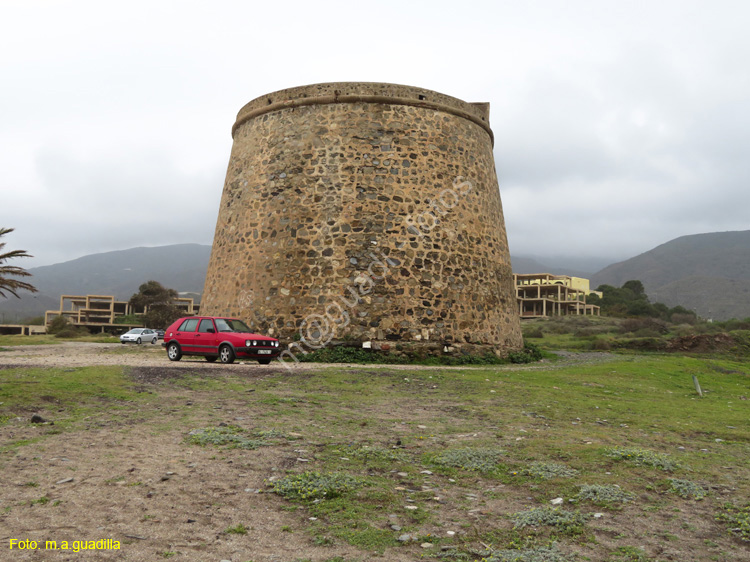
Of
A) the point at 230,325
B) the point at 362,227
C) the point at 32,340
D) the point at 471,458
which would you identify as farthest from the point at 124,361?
the point at 32,340

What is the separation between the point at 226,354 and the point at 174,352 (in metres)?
2.08

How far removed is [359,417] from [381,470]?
2.67 metres

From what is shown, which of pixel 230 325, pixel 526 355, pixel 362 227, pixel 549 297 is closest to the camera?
pixel 230 325

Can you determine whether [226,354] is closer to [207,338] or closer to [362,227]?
[207,338]

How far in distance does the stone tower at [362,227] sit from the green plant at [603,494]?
1187cm

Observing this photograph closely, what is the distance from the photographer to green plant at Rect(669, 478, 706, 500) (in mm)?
4955

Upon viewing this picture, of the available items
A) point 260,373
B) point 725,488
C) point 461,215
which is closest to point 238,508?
point 725,488

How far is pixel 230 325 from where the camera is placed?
1592cm

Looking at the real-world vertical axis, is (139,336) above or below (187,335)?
A: below

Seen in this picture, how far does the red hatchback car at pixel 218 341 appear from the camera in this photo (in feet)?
49.9

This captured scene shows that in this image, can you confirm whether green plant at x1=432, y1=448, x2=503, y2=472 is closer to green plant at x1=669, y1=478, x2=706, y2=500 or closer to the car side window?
green plant at x1=669, y1=478, x2=706, y2=500

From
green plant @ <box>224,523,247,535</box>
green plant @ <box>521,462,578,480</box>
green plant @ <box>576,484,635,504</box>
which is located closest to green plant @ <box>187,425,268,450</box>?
green plant @ <box>224,523,247,535</box>

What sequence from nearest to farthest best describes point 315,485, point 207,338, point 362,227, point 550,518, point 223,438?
point 550,518, point 315,485, point 223,438, point 207,338, point 362,227

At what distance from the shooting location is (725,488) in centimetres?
515
